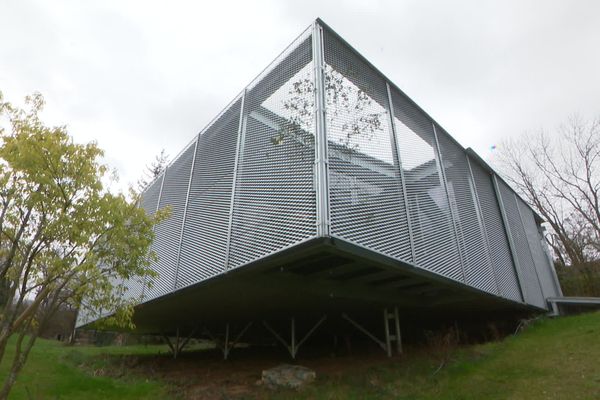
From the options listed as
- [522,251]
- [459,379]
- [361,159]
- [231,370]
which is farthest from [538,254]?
[231,370]

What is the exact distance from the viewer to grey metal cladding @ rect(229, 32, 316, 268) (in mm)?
5609

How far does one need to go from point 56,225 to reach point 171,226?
412 centimetres

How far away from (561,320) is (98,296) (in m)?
12.6

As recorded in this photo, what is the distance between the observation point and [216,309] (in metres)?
9.90

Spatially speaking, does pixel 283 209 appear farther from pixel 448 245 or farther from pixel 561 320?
pixel 561 320

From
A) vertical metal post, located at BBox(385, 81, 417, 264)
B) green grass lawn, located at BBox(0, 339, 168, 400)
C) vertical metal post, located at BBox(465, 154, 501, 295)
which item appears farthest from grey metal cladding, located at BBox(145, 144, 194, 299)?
vertical metal post, located at BBox(465, 154, 501, 295)

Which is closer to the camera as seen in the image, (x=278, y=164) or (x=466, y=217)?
(x=278, y=164)

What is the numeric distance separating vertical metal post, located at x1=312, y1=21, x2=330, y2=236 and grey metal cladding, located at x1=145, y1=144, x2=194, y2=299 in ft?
14.6

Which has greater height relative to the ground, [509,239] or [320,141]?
[509,239]

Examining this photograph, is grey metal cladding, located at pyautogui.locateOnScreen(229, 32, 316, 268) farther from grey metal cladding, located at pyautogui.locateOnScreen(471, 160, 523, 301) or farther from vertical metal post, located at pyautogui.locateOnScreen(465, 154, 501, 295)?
grey metal cladding, located at pyautogui.locateOnScreen(471, 160, 523, 301)

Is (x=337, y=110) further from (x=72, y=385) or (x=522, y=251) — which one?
(x=522, y=251)

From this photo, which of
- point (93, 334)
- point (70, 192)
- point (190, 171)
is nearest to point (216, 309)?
point (190, 171)

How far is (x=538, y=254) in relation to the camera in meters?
14.5

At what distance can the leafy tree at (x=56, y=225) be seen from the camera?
5.37m
